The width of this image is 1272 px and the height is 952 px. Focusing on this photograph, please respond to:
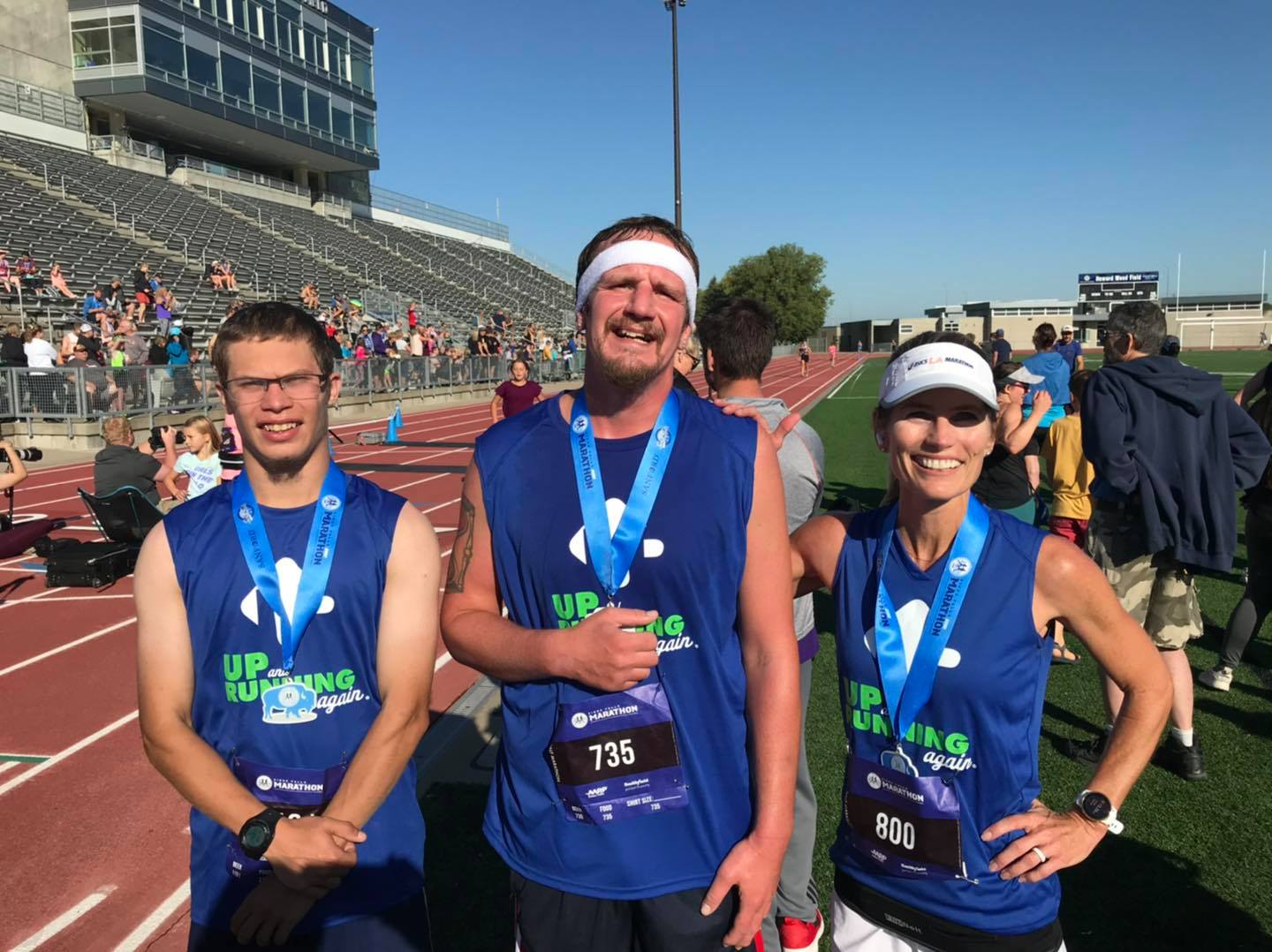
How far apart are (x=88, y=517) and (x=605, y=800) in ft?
39.5

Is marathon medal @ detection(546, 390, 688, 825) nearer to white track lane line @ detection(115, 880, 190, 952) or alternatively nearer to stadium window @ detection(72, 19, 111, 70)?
white track lane line @ detection(115, 880, 190, 952)

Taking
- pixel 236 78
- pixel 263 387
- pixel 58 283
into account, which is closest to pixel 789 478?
pixel 263 387

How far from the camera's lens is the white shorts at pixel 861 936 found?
2.03m

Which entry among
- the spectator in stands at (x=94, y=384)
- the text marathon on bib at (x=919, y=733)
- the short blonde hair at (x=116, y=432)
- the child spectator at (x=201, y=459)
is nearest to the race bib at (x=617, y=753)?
the text marathon on bib at (x=919, y=733)

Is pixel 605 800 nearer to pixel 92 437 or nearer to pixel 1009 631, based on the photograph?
pixel 1009 631

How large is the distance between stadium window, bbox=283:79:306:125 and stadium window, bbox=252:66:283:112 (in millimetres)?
590

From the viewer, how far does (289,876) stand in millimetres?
1951

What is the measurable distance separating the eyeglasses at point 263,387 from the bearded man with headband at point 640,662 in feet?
1.92

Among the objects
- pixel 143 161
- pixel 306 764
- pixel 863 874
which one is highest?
pixel 143 161

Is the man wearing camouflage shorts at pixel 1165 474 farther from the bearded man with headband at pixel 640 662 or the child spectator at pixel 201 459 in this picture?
the child spectator at pixel 201 459

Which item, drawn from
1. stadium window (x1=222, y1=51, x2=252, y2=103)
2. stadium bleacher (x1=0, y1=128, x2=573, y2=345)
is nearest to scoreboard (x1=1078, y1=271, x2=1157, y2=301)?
stadium bleacher (x1=0, y1=128, x2=573, y2=345)

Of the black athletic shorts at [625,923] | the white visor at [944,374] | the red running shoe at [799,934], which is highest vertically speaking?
the white visor at [944,374]

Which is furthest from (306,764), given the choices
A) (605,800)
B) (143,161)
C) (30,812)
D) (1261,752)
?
(143,161)

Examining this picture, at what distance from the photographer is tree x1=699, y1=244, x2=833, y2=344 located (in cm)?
8819
